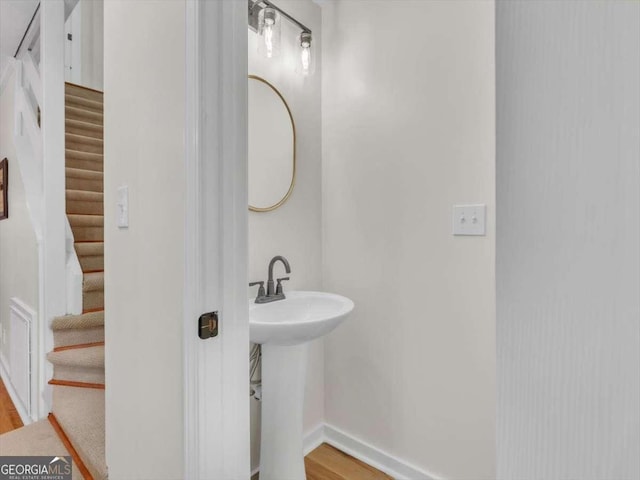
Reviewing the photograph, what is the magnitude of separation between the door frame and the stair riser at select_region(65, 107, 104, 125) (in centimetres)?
267

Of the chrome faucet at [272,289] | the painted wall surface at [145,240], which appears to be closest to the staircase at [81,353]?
the painted wall surface at [145,240]

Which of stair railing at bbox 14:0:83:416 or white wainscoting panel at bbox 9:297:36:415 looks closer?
stair railing at bbox 14:0:83:416

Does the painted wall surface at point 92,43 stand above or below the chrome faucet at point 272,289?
above

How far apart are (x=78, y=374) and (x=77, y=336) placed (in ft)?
0.75

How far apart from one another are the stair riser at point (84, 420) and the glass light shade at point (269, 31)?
180cm

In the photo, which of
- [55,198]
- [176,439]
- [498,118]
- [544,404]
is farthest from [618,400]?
[55,198]

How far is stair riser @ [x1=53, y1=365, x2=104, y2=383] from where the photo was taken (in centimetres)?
172

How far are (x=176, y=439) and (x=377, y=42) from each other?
5.85 feet

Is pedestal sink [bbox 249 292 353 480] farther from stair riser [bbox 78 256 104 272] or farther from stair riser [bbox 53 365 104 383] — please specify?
stair riser [bbox 78 256 104 272]

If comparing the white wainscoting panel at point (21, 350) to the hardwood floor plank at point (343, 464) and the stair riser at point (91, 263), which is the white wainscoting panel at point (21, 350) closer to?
the stair riser at point (91, 263)

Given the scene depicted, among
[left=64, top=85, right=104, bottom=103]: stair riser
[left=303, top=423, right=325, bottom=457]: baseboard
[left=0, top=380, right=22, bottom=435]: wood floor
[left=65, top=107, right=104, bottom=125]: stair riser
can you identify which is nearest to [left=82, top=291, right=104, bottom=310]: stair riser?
[left=0, top=380, right=22, bottom=435]: wood floor

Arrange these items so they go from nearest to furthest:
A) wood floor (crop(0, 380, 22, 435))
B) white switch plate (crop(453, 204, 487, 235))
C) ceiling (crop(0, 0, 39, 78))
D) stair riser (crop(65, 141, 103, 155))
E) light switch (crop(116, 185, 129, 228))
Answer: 1. light switch (crop(116, 185, 129, 228))
2. white switch plate (crop(453, 204, 487, 235))
3. ceiling (crop(0, 0, 39, 78))
4. wood floor (crop(0, 380, 22, 435))
5. stair riser (crop(65, 141, 103, 155))

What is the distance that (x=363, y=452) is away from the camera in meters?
1.77

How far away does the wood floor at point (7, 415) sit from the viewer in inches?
83.7
